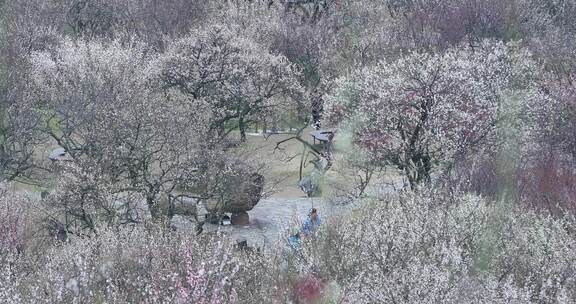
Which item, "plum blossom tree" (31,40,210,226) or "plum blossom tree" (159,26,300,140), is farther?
"plum blossom tree" (159,26,300,140)

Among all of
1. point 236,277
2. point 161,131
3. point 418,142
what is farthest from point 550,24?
point 236,277

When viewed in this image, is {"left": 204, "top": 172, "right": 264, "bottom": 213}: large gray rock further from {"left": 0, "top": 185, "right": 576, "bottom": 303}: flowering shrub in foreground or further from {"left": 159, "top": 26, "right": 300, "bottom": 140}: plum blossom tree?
{"left": 159, "top": 26, "right": 300, "bottom": 140}: plum blossom tree

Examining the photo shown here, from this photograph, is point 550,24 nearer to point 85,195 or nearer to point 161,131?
point 161,131

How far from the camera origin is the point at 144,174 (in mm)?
19484

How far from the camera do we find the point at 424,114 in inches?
872

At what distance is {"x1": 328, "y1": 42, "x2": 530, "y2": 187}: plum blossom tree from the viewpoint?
21.7 metres

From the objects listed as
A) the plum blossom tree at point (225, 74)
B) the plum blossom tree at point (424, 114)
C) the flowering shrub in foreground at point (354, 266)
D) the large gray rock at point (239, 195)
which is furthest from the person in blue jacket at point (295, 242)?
the plum blossom tree at point (225, 74)

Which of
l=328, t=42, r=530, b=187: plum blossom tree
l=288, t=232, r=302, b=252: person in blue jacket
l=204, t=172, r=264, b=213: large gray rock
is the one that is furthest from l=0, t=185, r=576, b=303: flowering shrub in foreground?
l=328, t=42, r=530, b=187: plum blossom tree

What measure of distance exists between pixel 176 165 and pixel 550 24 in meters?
27.0

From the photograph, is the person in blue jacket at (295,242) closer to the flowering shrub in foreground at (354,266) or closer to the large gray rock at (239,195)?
the flowering shrub in foreground at (354,266)

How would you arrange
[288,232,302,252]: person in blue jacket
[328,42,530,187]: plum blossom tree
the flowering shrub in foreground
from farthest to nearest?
[328,42,530,187]: plum blossom tree
[288,232,302,252]: person in blue jacket
the flowering shrub in foreground

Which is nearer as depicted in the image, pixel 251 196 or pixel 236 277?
pixel 236 277

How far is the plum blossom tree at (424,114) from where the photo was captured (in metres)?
21.7

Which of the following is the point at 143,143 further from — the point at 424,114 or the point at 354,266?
the point at 354,266
